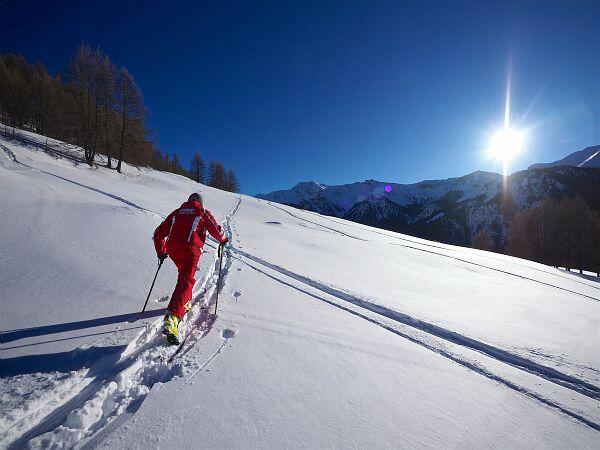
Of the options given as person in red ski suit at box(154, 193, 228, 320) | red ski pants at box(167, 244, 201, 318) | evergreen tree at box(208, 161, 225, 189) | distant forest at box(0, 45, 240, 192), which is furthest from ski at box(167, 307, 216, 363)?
evergreen tree at box(208, 161, 225, 189)

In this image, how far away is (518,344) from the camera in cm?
405

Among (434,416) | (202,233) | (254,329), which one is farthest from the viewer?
(202,233)

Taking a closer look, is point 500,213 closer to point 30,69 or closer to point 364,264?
point 364,264

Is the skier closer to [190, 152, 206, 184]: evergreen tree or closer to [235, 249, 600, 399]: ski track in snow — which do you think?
[235, 249, 600, 399]: ski track in snow

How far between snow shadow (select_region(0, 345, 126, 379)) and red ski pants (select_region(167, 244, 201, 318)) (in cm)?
71

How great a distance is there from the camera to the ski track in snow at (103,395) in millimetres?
1792

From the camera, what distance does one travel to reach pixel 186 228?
3.89m

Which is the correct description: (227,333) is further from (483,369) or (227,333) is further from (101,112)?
(101,112)

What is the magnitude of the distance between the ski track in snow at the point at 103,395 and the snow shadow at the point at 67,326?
1.02ft

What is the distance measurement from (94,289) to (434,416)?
4.58 meters

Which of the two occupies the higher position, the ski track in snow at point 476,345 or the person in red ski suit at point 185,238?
the person in red ski suit at point 185,238

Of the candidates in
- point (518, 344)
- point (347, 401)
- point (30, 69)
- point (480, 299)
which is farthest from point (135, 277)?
point (30, 69)

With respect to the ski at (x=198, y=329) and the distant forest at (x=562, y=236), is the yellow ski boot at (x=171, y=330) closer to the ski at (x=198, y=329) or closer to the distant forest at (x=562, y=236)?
the ski at (x=198, y=329)

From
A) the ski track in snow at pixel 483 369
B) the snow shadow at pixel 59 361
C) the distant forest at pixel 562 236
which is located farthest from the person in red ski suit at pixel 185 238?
the distant forest at pixel 562 236
